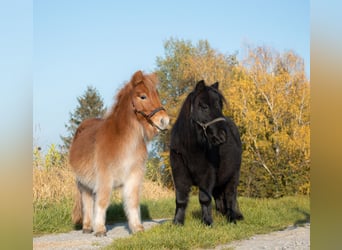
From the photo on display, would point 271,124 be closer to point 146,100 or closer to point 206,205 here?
point 206,205

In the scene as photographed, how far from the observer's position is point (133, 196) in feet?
18.3

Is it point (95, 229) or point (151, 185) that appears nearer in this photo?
point (95, 229)

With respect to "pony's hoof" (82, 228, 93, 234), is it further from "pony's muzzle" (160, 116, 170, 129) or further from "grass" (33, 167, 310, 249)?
"pony's muzzle" (160, 116, 170, 129)

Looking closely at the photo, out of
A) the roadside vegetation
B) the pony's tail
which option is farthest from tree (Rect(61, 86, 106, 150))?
the pony's tail

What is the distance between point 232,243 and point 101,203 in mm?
1737

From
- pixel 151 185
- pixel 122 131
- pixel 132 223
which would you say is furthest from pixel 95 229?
pixel 151 185

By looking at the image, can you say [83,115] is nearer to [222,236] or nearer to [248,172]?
[248,172]

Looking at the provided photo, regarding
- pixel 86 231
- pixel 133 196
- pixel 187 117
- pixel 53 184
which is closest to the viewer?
pixel 133 196

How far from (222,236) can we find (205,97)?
1.83 meters

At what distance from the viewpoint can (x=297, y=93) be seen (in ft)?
39.2

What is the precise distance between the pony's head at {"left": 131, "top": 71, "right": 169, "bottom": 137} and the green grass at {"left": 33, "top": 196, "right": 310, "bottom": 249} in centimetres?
133

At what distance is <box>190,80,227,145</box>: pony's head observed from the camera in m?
5.51

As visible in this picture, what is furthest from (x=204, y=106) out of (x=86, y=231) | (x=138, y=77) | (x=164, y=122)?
(x=86, y=231)
